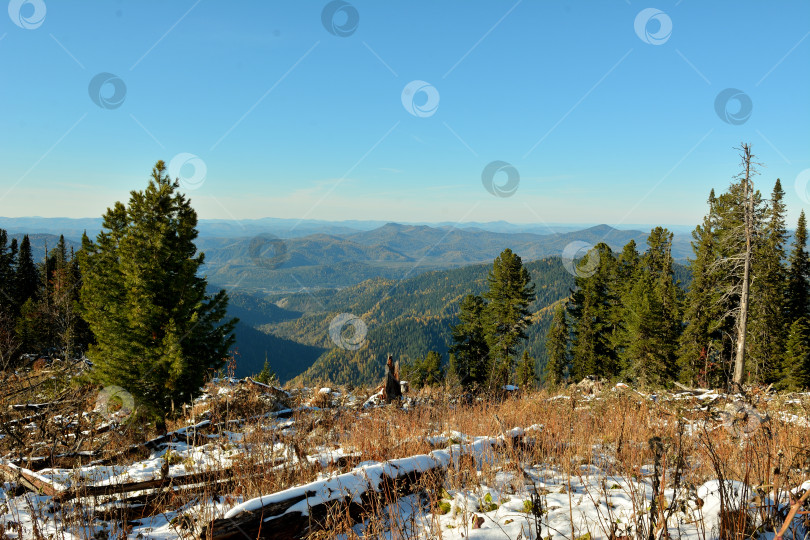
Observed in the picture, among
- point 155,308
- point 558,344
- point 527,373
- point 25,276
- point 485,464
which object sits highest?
point 155,308

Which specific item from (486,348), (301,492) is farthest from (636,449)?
(486,348)

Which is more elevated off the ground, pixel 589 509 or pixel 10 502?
pixel 589 509

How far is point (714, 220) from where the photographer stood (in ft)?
90.8

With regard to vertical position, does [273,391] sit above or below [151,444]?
below

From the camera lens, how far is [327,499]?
343cm

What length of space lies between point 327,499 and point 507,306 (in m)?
30.8

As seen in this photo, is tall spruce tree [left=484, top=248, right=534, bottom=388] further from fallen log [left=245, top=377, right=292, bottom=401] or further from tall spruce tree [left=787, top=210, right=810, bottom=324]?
fallen log [left=245, top=377, right=292, bottom=401]

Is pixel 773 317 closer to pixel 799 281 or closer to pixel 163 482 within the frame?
pixel 799 281

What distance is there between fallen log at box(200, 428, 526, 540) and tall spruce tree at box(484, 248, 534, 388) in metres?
28.9

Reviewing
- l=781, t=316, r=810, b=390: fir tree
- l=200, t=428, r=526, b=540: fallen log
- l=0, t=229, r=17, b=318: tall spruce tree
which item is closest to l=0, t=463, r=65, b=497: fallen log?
l=200, t=428, r=526, b=540: fallen log

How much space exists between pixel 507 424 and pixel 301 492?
391 cm

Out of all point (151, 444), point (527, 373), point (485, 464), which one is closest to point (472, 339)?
point (527, 373)

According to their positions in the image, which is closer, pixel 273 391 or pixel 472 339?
pixel 273 391

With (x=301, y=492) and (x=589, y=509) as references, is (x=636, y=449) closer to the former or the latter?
(x=589, y=509)
